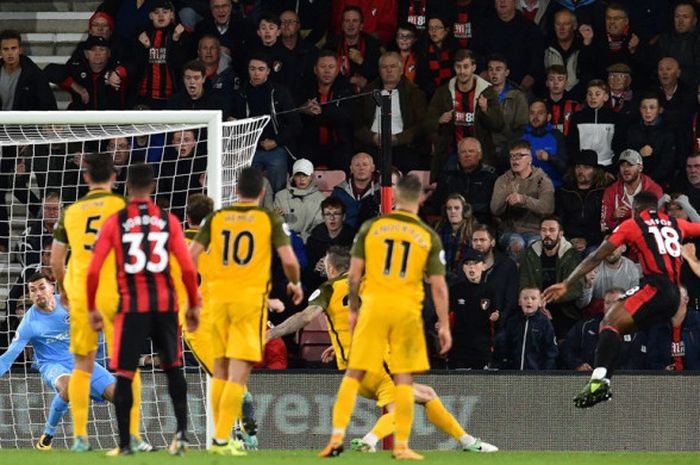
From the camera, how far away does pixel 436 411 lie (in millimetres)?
14273

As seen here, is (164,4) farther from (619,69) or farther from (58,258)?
(58,258)

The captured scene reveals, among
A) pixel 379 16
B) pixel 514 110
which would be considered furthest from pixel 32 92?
pixel 514 110

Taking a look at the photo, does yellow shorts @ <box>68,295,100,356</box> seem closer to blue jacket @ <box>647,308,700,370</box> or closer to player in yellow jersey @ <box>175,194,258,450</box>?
player in yellow jersey @ <box>175,194,258,450</box>

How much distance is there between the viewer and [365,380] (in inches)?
575

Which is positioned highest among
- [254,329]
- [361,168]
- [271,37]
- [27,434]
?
[271,37]

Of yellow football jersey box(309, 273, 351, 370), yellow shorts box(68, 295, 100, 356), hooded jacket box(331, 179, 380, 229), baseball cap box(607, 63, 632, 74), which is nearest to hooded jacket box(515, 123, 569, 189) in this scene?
baseball cap box(607, 63, 632, 74)

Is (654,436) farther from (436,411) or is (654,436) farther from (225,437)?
(225,437)

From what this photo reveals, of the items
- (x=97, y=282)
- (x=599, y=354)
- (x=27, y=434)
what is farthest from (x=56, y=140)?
(x=599, y=354)

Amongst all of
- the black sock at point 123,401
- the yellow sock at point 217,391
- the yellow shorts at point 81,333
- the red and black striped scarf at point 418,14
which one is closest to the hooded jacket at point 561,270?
the red and black striped scarf at point 418,14

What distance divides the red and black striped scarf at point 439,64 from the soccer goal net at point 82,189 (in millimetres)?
2690

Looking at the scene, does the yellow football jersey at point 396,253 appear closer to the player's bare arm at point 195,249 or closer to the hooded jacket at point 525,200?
the player's bare arm at point 195,249

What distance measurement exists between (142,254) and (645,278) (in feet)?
14.8

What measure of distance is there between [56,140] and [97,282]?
4093 millimetres

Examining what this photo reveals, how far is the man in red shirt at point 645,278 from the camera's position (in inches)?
563
